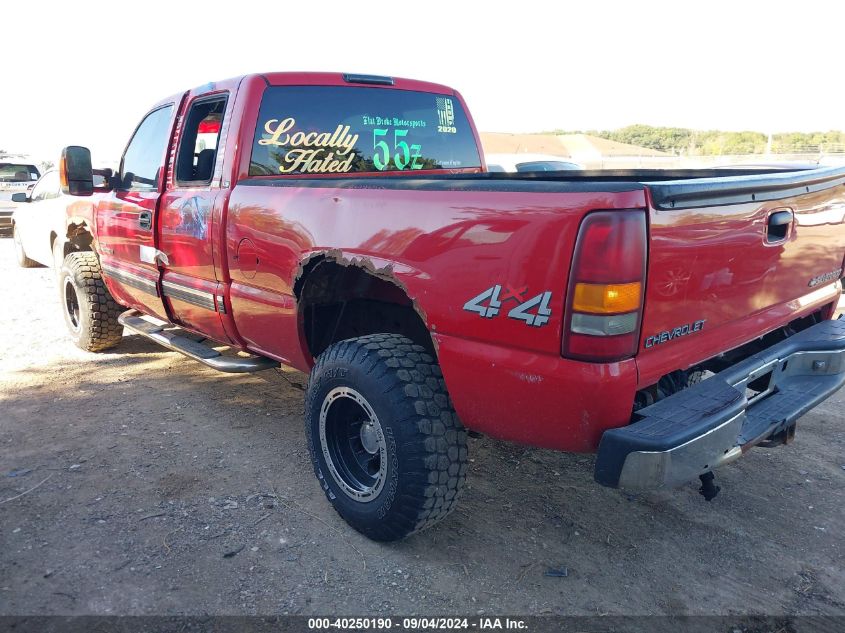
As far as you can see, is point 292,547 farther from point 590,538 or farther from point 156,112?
point 156,112

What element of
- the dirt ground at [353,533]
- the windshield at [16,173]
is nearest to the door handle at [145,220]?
the dirt ground at [353,533]

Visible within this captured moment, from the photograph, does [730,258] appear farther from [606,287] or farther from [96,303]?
[96,303]

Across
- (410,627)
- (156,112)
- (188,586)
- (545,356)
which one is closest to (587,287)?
(545,356)

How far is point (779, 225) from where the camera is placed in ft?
8.47

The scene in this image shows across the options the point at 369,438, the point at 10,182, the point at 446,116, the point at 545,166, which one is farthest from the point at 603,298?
the point at 10,182

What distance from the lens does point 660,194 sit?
2006 millimetres

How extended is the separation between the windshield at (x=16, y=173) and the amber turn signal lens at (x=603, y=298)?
14872 mm

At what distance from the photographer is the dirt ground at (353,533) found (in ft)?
8.16

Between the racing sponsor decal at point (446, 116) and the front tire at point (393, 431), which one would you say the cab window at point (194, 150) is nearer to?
the racing sponsor decal at point (446, 116)

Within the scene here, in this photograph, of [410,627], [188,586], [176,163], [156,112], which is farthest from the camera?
[156,112]

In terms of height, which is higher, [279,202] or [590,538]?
[279,202]

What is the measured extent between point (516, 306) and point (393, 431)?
0.77 m

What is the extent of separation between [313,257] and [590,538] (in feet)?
5.88

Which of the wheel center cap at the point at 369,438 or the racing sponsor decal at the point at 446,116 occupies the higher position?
the racing sponsor decal at the point at 446,116
